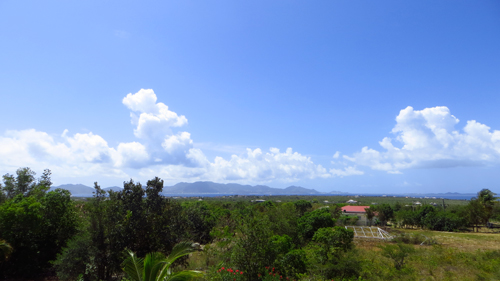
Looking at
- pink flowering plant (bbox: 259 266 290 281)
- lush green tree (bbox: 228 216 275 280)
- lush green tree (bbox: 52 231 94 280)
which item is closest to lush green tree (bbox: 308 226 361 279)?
pink flowering plant (bbox: 259 266 290 281)

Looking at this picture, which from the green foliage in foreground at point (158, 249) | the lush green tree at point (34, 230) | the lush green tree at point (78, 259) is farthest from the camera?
the lush green tree at point (34, 230)

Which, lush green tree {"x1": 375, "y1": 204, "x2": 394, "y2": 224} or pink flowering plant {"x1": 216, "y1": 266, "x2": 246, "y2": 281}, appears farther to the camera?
lush green tree {"x1": 375, "y1": 204, "x2": 394, "y2": 224}

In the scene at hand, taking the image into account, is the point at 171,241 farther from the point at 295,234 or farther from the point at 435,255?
the point at 435,255

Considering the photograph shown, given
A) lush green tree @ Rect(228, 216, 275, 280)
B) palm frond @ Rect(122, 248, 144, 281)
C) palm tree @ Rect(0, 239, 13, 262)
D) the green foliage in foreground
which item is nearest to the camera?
palm frond @ Rect(122, 248, 144, 281)

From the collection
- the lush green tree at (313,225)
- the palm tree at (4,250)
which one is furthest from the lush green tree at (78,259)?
the lush green tree at (313,225)

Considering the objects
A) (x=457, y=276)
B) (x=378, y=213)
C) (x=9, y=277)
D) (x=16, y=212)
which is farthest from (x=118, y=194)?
(x=378, y=213)

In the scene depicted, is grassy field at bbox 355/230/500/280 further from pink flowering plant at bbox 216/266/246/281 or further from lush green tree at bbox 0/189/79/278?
lush green tree at bbox 0/189/79/278

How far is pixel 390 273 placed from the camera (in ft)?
40.9

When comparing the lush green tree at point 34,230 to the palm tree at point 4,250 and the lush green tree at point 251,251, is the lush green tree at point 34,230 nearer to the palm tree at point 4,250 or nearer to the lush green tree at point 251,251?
the palm tree at point 4,250

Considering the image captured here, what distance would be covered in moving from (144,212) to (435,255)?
21.2 meters

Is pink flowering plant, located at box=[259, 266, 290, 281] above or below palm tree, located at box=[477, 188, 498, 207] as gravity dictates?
above

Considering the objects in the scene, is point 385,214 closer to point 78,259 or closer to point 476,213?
point 476,213

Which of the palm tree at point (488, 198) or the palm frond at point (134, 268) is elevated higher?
the palm frond at point (134, 268)

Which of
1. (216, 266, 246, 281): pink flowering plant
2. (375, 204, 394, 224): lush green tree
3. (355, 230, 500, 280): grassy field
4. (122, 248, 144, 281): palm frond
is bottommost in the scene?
(375, 204, 394, 224): lush green tree
